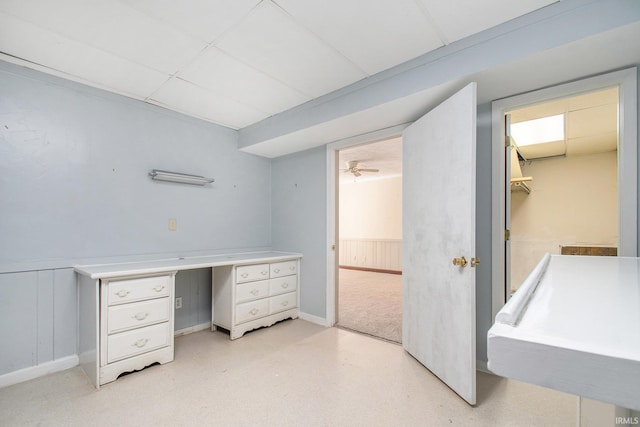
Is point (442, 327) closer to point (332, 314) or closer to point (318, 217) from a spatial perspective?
point (332, 314)

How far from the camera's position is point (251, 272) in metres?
2.91

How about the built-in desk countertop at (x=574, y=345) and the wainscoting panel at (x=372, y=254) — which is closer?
the built-in desk countertop at (x=574, y=345)

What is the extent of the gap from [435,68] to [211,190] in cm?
255

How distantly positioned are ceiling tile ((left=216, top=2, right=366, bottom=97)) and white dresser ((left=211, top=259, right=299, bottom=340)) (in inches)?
72.8

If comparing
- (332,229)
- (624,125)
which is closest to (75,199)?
(332,229)

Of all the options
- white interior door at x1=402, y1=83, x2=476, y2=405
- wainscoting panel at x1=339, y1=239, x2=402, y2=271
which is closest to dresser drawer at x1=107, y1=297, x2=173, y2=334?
white interior door at x1=402, y1=83, x2=476, y2=405

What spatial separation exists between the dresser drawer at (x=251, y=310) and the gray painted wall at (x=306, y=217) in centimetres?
56

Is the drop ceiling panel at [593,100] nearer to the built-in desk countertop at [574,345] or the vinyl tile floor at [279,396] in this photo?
the vinyl tile floor at [279,396]

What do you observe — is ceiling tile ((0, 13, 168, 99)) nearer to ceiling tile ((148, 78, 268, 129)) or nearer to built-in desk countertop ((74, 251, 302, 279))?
ceiling tile ((148, 78, 268, 129))

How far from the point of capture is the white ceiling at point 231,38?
5.01 ft

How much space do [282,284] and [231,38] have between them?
244 cm

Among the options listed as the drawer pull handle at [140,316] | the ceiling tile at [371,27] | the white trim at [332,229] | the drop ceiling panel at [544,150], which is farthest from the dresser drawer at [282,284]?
the drop ceiling panel at [544,150]

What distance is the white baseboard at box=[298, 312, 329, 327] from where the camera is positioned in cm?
319
